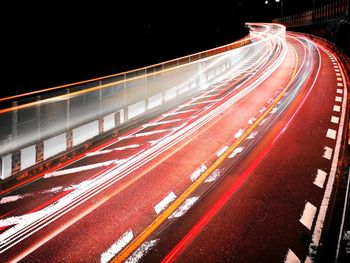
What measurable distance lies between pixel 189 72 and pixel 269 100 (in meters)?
5.60

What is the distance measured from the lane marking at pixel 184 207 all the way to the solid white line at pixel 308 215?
230 cm

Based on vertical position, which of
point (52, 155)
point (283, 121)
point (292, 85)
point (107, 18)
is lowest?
point (52, 155)

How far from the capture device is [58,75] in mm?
34312

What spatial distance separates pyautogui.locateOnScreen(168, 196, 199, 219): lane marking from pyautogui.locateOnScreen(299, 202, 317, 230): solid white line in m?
2.30

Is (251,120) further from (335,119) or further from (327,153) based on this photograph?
(327,153)

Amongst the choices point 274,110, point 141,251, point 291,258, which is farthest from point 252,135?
point 141,251

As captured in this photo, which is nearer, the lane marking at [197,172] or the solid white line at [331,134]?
the lane marking at [197,172]

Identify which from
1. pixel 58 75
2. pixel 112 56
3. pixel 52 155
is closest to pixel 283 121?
pixel 52 155

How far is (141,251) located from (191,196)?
2269 millimetres

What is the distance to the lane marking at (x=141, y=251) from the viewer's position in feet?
17.9

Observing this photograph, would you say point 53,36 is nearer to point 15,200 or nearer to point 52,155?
point 52,155

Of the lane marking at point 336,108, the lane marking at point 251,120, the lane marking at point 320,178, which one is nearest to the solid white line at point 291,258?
the lane marking at point 320,178

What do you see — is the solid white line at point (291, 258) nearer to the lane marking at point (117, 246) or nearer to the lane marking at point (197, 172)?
the lane marking at point (117, 246)

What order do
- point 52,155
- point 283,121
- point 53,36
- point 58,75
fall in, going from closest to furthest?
point 52,155 → point 283,121 → point 58,75 → point 53,36
